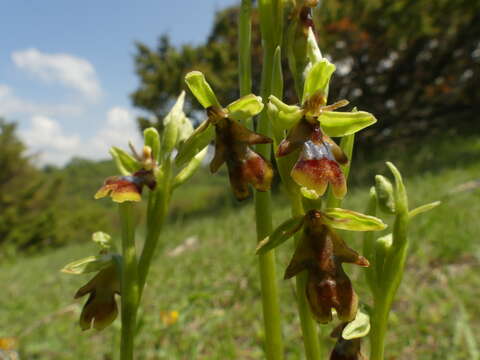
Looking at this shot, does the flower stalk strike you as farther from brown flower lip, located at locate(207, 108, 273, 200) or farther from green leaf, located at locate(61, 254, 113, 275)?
green leaf, located at locate(61, 254, 113, 275)

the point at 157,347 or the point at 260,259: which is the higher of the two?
the point at 260,259

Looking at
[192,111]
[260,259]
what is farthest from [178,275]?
[192,111]

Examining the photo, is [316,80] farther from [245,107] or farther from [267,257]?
[267,257]

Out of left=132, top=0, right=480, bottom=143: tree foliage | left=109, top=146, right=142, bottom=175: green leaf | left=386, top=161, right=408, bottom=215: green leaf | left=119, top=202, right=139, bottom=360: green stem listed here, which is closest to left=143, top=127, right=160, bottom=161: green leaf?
left=109, top=146, right=142, bottom=175: green leaf

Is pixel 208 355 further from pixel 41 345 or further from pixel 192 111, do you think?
Answer: pixel 192 111

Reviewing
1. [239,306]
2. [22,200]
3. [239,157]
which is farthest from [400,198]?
[22,200]

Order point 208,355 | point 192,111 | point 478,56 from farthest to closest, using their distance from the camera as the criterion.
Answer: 1. point 478,56
2. point 192,111
3. point 208,355

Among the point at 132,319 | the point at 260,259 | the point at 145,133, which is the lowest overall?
the point at 132,319
